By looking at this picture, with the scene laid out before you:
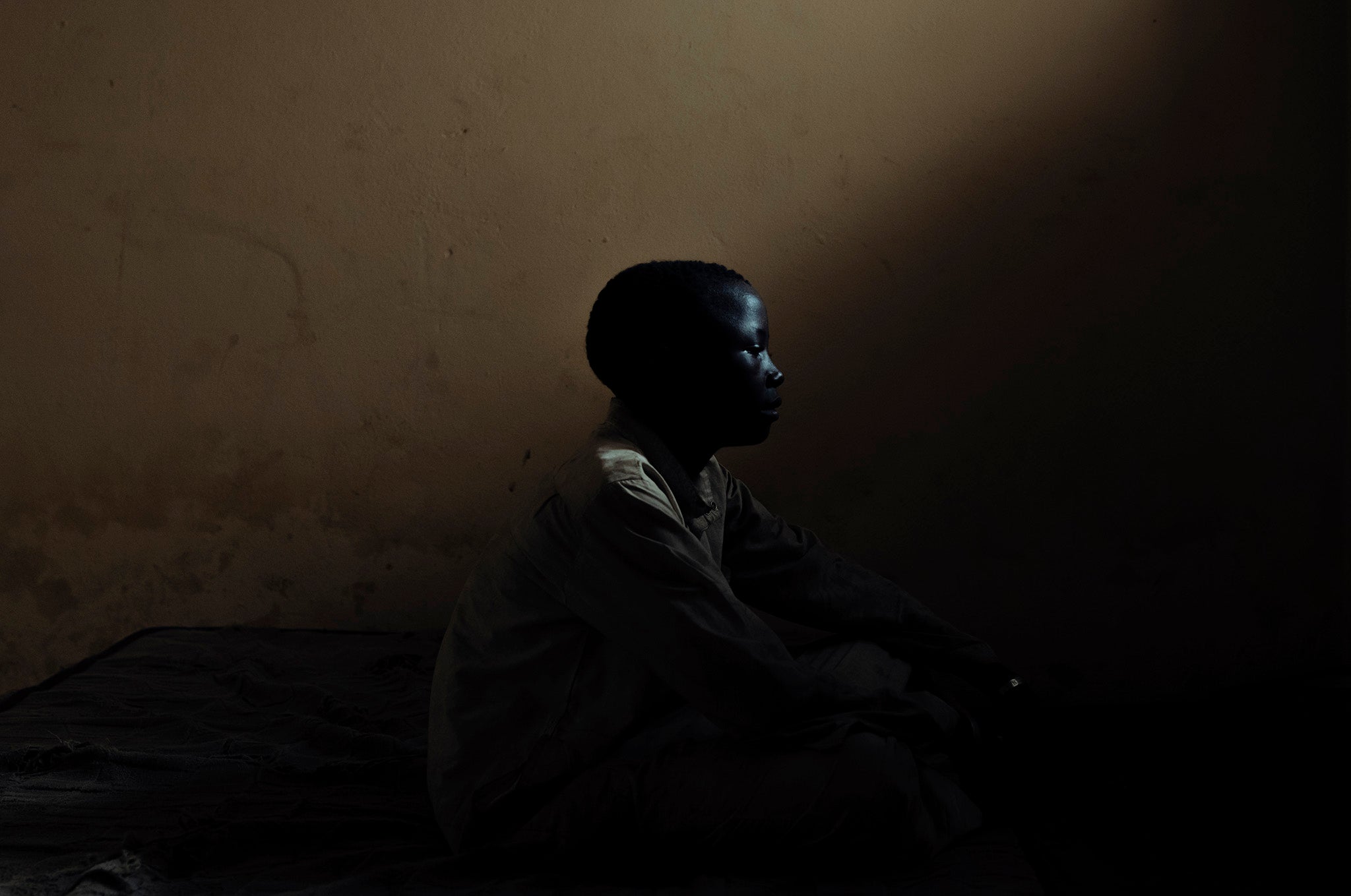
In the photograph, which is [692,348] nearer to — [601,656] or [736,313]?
[736,313]

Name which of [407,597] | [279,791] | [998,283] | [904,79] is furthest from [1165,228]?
[279,791]

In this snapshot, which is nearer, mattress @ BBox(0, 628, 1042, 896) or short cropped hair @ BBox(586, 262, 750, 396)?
mattress @ BBox(0, 628, 1042, 896)

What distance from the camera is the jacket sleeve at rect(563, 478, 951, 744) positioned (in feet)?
4.46

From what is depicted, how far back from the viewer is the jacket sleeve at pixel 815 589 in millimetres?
1828

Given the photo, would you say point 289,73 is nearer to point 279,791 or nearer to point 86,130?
point 86,130

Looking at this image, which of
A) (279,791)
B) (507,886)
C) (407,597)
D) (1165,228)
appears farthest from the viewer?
(407,597)

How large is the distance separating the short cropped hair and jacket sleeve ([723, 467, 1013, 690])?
1.10 ft

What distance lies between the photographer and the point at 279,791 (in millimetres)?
1686

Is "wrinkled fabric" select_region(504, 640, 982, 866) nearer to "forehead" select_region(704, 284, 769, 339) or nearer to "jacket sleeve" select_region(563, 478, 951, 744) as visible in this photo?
"jacket sleeve" select_region(563, 478, 951, 744)

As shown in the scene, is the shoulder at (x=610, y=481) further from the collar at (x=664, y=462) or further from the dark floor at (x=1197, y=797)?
the dark floor at (x=1197, y=797)

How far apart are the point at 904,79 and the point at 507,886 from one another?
196 centimetres

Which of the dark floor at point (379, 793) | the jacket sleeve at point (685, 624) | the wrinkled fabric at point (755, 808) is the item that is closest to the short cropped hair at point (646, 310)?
the jacket sleeve at point (685, 624)

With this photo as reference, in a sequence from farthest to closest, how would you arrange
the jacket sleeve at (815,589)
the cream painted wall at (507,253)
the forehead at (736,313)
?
1. the cream painted wall at (507,253)
2. the jacket sleeve at (815,589)
3. the forehead at (736,313)

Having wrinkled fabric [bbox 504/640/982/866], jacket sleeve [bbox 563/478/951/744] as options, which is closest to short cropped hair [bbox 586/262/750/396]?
jacket sleeve [bbox 563/478/951/744]
